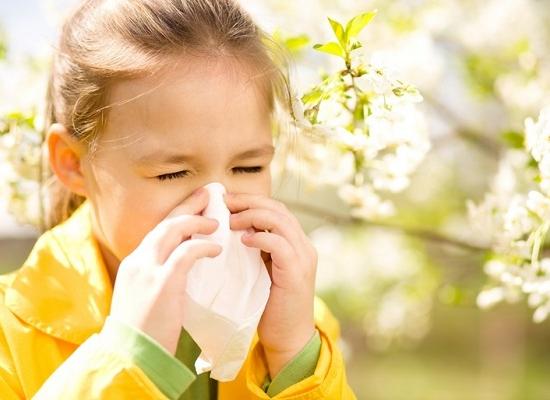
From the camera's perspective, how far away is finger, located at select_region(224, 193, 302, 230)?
127cm

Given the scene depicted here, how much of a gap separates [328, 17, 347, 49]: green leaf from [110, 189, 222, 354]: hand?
30 centimetres

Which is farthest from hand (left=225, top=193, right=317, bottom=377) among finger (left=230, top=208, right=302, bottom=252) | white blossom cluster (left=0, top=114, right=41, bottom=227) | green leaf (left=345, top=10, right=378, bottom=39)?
white blossom cluster (left=0, top=114, right=41, bottom=227)

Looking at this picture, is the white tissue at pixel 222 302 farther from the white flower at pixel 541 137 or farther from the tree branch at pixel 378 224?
the tree branch at pixel 378 224

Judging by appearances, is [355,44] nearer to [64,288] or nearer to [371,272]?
[64,288]

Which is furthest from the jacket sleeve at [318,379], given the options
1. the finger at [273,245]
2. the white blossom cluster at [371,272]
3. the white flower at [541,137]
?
the white blossom cluster at [371,272]

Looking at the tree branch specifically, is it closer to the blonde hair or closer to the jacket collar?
the blonde hair

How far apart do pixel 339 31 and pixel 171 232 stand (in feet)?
1.13

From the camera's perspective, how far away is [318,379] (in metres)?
1.30

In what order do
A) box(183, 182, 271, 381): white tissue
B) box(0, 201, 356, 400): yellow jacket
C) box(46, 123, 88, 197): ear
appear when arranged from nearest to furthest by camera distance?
1. box(183, 182, 271, 381): white tissue
2. box(0, 201, 356, 400): yellow jacket
3. box(46, 123, 88, 197): ear

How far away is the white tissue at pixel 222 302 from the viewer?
123cm

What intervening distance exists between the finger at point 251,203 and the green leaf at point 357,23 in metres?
0.27

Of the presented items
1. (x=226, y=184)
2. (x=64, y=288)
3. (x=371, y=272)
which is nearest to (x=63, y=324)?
(x=64, y=288)

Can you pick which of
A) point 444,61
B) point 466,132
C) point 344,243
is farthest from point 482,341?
point 466,132

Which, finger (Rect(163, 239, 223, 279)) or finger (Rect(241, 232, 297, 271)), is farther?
finger (Rect(241, 232, 297, 271))
